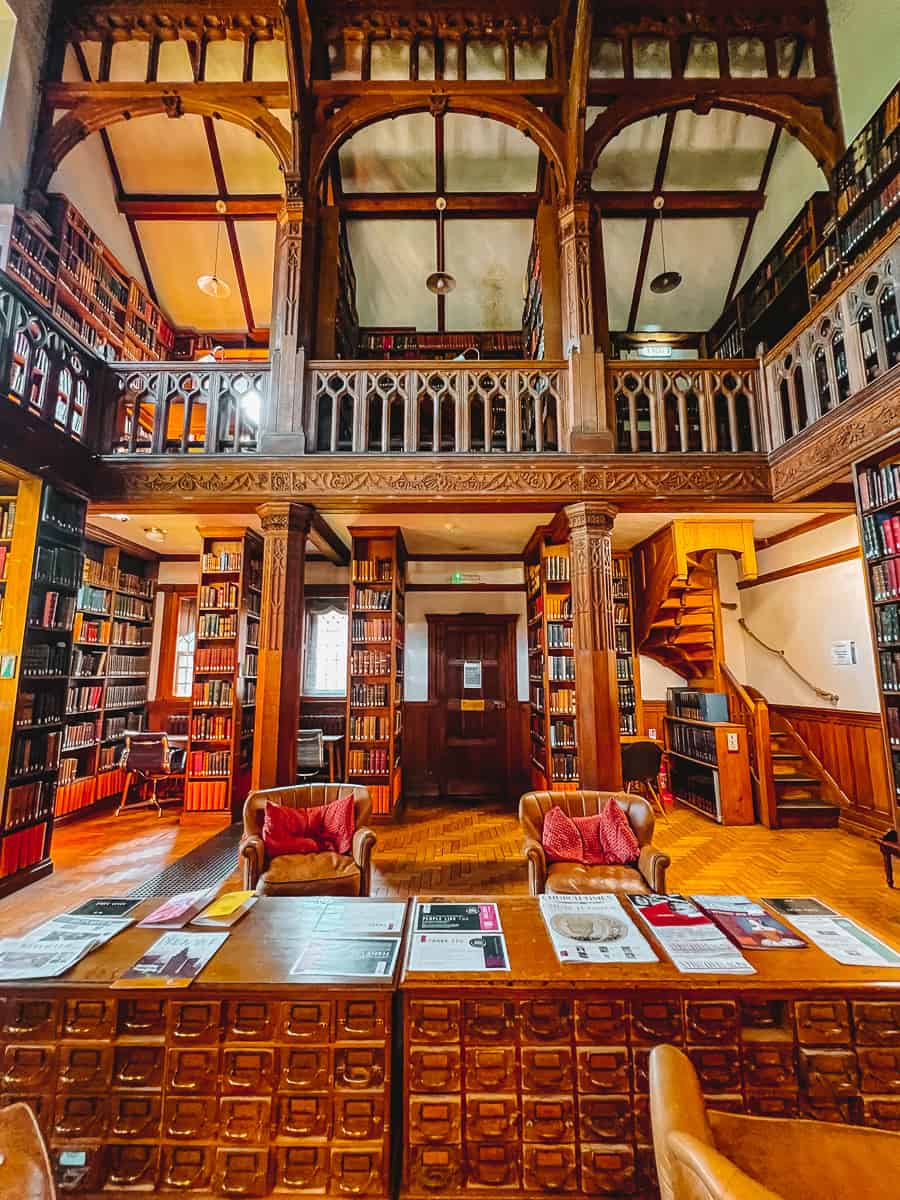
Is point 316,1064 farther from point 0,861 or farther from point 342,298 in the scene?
point 342,298

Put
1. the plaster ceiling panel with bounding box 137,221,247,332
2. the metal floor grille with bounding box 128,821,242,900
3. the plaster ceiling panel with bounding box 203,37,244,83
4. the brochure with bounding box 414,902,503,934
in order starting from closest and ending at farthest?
1. the brochure with bounding box 414,902,503,934
2. the metal floor grille with bounding box 128,821,242,900
3. the plaster ceiling panel with bounding box 203,37,244,83
4. the plaster ceiling panel with bounding box 137,221,247,332

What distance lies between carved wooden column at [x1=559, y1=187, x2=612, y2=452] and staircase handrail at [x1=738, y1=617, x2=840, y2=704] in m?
3.43

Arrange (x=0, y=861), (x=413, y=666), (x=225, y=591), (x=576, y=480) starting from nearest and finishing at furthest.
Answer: (x=0, y=861) → (x=576, y=480) → (x=225, y=591) → (x=413, y=666)

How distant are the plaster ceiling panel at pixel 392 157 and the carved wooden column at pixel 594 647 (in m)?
4.41

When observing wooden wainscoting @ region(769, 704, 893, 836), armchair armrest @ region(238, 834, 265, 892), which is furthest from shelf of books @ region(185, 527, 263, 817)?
wooden wainscoting @ region(769, 704, 893, 836)

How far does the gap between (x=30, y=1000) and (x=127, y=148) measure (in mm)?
7632

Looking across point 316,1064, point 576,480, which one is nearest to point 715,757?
point 576,480

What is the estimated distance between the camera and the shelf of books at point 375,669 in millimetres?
5312

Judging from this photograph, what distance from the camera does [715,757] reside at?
17.1ft

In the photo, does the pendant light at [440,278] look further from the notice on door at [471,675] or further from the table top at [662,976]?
the table top at [662,976]

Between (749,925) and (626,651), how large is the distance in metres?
4.42

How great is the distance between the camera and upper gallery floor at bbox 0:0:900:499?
3.98 m

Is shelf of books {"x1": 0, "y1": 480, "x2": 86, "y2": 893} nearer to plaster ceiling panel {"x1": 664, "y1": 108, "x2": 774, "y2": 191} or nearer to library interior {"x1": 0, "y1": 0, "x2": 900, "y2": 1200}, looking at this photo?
library interior {"x1": 0, "y1": 0, "x2": 900, "y2": 1200}

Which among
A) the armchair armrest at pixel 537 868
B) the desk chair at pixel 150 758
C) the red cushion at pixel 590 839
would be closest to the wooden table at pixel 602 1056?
the armchair armrest at pixel 537 868
